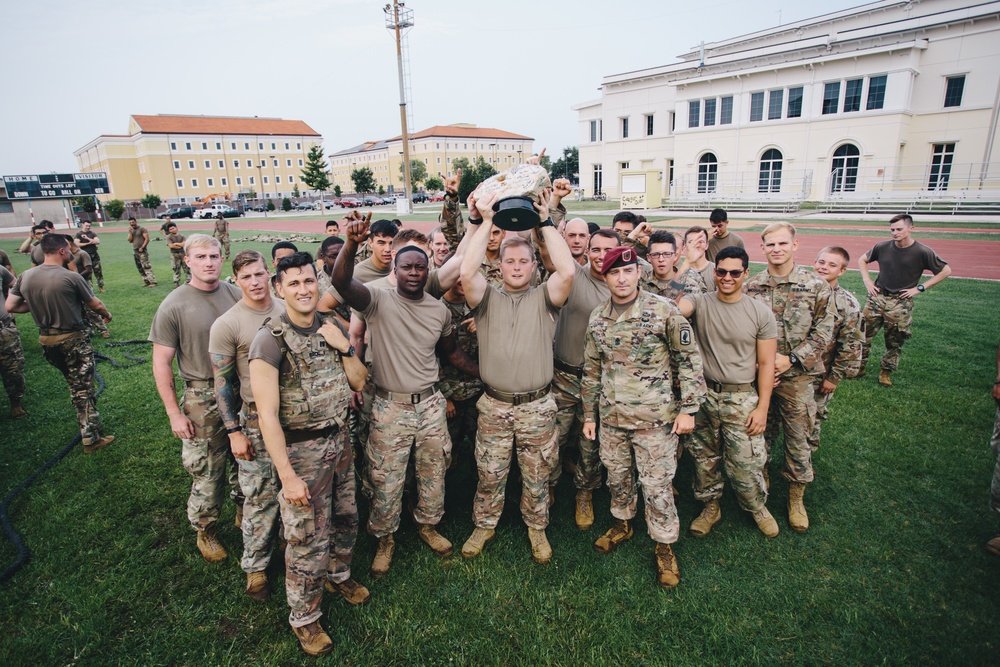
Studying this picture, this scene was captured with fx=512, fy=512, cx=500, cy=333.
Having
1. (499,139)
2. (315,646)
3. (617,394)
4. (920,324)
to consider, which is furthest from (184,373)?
(499,139)

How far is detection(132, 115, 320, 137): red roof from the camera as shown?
265ft

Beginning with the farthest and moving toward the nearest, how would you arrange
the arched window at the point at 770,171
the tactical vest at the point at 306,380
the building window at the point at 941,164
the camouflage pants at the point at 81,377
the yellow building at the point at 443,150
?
the yellow building at the point at 443,150, the arched window at the point at 770,171, the building window at the point at 941,164, the camouflage pants at the point at 81,377, the tactical vest at the point at 306,380

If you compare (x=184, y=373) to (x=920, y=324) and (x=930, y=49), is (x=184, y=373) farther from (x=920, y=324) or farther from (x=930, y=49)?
(x=930, y=49)

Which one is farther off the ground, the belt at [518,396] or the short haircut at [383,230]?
the short haircut at [383,230]

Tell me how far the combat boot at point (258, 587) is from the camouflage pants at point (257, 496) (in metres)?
0.04

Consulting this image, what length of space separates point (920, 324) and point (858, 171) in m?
31.7

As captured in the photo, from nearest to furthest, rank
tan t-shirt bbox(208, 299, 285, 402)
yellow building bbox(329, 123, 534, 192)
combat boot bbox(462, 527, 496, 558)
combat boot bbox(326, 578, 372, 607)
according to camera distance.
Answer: tan t-shirt bbox(208, 299, 285, 402) < combat boot bbox(326, 578, 372, 607) < combat boot bbox(462, 527, 496, 558) < yellow building bbox(329, 123, 534, 192)

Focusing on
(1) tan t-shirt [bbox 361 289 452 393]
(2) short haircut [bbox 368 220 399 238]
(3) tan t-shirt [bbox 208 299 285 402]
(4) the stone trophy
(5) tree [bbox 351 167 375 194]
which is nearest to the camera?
(4) the stone trophy

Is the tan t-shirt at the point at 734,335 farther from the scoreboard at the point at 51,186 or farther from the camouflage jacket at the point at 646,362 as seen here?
the scoreboard at the point at 51,186

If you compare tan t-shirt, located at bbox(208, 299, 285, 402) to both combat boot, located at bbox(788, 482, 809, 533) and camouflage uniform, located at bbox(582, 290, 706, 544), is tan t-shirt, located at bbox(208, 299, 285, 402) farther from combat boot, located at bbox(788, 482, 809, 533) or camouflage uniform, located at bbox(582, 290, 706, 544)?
combat boot, located at bbox(788, 482, 809, 533)

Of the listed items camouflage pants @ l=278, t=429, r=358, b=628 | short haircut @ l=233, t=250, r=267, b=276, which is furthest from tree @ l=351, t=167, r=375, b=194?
camouflage pants @ l=278, t=429, r=358, b=628

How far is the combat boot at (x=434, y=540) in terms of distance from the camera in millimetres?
4102

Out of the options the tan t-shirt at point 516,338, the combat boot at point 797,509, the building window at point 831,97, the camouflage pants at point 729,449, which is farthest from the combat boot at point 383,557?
the building window at point 831,97

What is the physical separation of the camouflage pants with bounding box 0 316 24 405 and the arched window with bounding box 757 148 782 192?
42.8 metres
